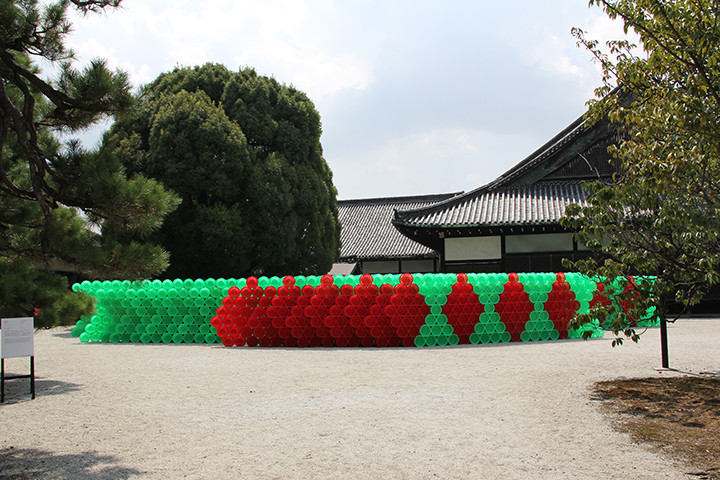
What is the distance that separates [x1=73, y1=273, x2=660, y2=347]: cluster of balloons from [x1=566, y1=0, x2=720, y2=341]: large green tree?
5.85 metres

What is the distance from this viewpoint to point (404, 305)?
38.2 ft

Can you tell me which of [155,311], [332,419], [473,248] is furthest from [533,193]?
[332,419]

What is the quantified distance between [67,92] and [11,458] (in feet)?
11.3

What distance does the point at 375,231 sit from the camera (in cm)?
3077

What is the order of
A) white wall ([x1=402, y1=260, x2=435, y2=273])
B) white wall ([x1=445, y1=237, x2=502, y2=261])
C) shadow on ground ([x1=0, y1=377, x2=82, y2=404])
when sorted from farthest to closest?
white wall ([x1=402, y1=260, x2=435, y2=273]), white wall ([x1=445, y1=237, x2=502, y2=261]), shadow on ground ([x1=0, y1=377, x2=82, y2=404])

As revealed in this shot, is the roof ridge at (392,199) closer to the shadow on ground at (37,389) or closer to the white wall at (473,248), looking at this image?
the white wall at (473,248)

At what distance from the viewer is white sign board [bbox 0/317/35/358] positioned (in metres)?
6.43

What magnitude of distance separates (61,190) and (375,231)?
25392mm

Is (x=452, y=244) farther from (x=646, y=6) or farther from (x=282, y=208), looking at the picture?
(x=646, y=6)

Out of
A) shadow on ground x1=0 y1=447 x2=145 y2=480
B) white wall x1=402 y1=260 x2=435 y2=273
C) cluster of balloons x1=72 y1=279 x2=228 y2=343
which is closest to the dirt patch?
shadow on ground x1=0 y1=447 x2=145 y2=480

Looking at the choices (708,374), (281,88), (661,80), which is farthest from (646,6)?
(281,88)

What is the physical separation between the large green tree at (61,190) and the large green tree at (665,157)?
438cm

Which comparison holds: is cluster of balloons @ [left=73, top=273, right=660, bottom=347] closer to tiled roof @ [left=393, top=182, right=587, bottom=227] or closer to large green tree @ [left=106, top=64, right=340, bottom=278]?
tiled roof @ [left=393, top=182, right=587, bottom=227]

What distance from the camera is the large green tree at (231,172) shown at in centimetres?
1828
